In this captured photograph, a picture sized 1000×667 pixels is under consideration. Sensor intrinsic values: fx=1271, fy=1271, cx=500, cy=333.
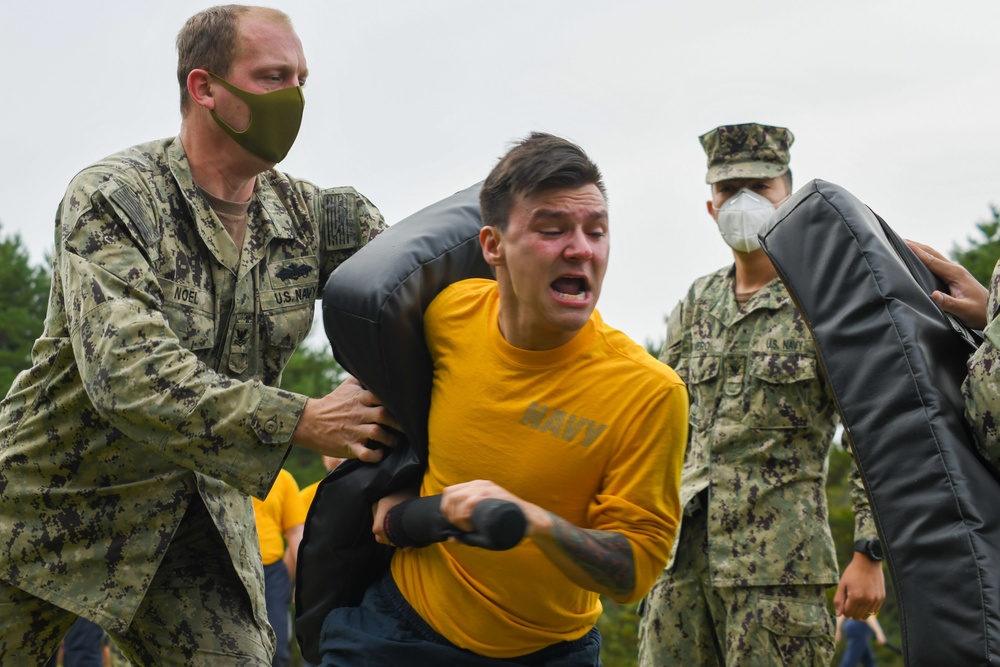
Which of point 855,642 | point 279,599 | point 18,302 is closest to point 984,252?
point 855,642

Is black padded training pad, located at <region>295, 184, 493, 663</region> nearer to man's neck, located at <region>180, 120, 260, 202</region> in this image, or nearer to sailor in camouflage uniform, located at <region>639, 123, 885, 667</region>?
man's neck, located at <region>180, 120, 260, 202</region>

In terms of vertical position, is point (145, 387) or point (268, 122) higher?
point (268, 122)

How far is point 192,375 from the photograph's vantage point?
142 inches

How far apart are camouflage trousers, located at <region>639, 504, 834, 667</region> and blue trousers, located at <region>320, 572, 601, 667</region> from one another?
203 centimetres

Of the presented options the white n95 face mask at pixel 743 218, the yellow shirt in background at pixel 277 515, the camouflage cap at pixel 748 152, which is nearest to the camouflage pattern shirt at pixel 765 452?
the white n95 face mask at pixel 743 218

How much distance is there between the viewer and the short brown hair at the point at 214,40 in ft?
Answer: 13.9

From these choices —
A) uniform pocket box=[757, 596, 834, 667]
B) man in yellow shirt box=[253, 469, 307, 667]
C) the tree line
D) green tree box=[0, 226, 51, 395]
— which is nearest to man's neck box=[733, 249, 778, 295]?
uniform pocket box=[757, 596, 834, 667]

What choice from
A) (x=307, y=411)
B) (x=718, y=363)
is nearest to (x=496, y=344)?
(x=307, y=411)

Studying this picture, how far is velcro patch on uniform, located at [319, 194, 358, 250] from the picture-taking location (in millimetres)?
4465

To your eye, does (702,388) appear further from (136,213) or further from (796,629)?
(136,213)

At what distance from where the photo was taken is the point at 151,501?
4070 millimetres

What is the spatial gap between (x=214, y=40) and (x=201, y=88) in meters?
0.17

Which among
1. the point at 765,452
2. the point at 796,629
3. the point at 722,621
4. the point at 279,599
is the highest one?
the point at 765,452

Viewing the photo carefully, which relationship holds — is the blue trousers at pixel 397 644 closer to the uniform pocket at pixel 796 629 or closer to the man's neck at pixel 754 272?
the uniform pocket at pixel 796 629
